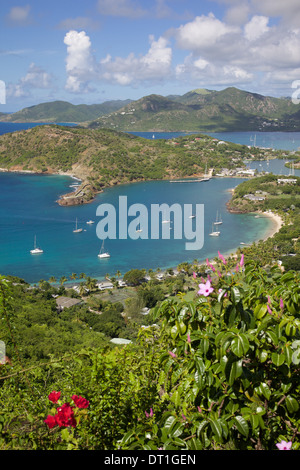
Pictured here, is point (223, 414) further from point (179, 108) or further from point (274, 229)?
point (179, 108)

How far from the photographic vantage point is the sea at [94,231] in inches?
1200

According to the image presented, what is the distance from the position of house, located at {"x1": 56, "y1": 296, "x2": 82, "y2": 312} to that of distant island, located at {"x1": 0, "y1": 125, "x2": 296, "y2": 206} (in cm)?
3866

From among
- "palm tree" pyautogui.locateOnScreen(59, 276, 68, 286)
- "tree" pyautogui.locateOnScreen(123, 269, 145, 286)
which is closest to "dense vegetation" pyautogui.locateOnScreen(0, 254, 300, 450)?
"tree" pyautogui.locateOnScreen(123, 269, 145, 286)

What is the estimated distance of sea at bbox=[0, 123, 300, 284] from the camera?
30.5 metres

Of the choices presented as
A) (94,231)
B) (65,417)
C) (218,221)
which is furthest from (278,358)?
(218,221)

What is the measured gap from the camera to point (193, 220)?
143ft

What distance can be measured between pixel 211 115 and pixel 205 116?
3.69m

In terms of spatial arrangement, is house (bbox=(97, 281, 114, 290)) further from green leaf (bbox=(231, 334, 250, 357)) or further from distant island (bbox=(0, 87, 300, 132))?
distant island (bbox=(0, 87, 300, 132))

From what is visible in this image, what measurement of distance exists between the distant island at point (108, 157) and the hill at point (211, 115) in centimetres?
6627

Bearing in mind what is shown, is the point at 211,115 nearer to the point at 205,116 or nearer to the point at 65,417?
the point at 205,116

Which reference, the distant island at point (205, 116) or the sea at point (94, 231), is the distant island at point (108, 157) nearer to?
the sea at point (94, 231)

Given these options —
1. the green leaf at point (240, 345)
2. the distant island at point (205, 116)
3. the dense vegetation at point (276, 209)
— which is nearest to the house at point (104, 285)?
the dense vegetation at point (276, 209)

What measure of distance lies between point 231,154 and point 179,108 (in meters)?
89.5
